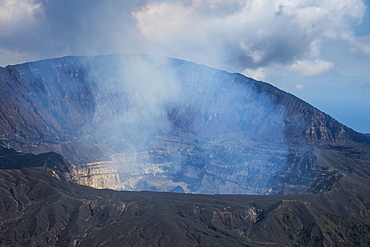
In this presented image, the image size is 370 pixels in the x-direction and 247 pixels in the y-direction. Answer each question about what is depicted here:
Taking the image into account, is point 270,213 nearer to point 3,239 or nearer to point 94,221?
point 94,221

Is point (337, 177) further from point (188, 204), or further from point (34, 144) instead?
point (34, 144)

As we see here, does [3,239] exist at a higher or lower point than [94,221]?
lower

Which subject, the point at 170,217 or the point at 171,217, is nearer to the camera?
the point at 170,217

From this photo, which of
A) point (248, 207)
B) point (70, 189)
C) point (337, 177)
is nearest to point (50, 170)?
point (70, 189)

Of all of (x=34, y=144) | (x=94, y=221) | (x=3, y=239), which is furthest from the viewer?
(x=34, y=144)

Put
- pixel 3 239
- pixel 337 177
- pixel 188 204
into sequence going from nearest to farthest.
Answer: pixel 3 239 < pixel 188 204 < pixel 337 177

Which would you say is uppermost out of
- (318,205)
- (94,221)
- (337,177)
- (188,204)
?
(337,177)

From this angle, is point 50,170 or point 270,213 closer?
point 270,213

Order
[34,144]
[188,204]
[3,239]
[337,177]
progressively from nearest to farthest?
[3,239] < [188,204] < [337,177] < [34,144]

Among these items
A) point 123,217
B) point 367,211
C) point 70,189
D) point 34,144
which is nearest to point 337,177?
point 367,211
